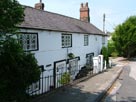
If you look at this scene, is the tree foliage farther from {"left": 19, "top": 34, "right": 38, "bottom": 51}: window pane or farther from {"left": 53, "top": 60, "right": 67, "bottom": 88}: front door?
{"left": 53, "top": 60, "right": 67, "bottom": 88}: front door

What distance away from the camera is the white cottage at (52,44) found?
1545 cm

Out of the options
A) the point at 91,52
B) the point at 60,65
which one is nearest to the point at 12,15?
the point at 60,65

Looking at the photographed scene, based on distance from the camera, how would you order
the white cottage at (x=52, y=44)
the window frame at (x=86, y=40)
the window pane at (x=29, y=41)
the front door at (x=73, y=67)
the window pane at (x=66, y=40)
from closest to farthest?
the window pane at (x=29, y=41)
the white cottage at (x=52, y=44)
the window pane at (x=66, y=40)
the front door at (x=73, y=67)
the window frame at (x=86, y=40)

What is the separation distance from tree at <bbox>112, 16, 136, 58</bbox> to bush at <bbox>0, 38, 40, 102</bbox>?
30.9 metres

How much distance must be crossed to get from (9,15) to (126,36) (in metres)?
32.2

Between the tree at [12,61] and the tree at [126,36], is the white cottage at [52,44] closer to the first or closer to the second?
the tree at [12,61]

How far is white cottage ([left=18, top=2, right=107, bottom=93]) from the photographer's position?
50.7 ft

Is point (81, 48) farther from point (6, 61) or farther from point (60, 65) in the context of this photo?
point (6, 61)

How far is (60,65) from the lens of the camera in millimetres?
19734

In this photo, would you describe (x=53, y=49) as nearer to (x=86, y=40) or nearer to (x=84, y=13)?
(x=86, y=40)

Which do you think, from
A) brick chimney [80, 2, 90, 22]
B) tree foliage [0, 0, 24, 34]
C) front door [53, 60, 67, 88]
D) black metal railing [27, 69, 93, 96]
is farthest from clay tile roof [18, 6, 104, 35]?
brick chimney [80, 2, 90, 22]

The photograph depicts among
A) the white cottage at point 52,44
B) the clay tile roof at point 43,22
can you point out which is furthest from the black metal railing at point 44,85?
the clay tile roof at point 43,22

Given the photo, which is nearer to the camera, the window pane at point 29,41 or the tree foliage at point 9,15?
the tree foliage at point 9,15

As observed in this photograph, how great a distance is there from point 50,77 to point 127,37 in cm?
2267
